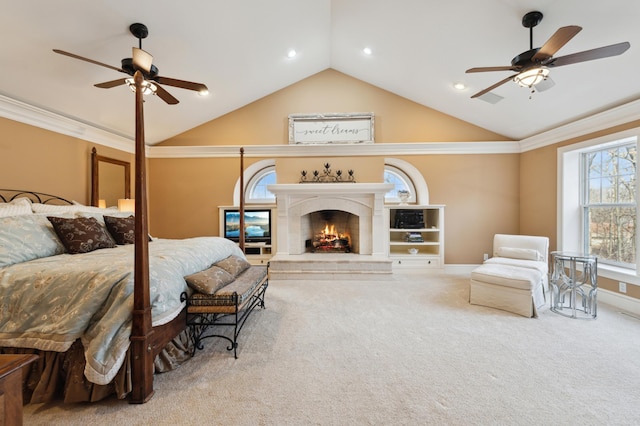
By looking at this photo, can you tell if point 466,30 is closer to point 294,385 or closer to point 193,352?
point 294,385

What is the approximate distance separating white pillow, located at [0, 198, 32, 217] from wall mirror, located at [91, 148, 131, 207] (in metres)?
1.27

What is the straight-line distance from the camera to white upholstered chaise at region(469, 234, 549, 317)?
2.98 metres

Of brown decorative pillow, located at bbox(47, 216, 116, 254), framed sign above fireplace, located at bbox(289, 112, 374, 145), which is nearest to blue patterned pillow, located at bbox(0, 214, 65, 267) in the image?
brown decorative pillow, located at bbox(47, 216, 116, 254)

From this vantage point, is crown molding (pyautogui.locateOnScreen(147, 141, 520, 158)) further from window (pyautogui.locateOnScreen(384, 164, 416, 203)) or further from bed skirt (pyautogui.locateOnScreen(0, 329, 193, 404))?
bed skirt (pyautogui.locateOnScreen(0, 329, 193, 404))

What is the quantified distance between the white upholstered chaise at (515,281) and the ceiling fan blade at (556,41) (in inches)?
88.2

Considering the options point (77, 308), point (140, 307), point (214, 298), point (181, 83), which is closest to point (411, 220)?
point (214, 298)

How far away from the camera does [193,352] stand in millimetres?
2248

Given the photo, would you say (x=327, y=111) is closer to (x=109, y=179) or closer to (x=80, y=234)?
(x=109, y=179)

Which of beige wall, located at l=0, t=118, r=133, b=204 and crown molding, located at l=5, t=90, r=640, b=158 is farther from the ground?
crown molding, located at l=5, t=90, r=640, b=158

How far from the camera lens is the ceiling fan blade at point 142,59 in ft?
6.62

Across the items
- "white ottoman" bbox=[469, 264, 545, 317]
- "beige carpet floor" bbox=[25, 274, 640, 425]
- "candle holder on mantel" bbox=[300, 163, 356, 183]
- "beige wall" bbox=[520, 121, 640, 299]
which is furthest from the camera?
"candle holder on mantel" bbox=[300, 163, 356, 183]

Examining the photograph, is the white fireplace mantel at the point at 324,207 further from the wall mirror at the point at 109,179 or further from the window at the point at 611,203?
the window at the point at 611,203

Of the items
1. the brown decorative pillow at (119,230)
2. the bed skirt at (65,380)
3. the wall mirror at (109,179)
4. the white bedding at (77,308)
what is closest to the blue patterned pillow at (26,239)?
the white bedding at (77,308)

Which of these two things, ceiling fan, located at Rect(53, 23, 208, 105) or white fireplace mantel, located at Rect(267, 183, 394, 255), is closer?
ceiling fan, located at Rect(53, 23, 208, 105)
